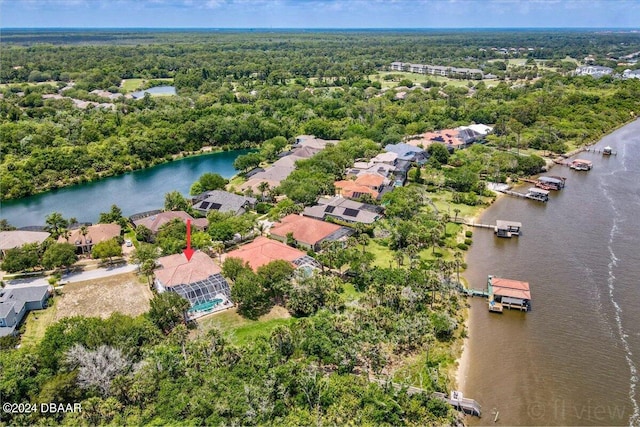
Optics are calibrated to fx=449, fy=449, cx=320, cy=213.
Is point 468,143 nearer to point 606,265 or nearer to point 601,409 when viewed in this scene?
point 606,265

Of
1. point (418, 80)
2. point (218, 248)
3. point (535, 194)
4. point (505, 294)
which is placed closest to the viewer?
point (505, 294)

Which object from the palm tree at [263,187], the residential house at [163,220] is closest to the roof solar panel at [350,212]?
the palm tree at [263,187]

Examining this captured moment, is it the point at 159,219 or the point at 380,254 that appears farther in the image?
→ the point at 159,219

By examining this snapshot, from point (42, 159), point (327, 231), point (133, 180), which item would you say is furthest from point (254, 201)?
point (42, 159)

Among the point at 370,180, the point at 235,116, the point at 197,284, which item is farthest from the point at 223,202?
the point at 235,116

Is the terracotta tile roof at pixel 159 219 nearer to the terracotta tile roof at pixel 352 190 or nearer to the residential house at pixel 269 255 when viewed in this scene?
the residential house at pixel 269 255

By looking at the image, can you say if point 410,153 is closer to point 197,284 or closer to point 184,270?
point 184,270

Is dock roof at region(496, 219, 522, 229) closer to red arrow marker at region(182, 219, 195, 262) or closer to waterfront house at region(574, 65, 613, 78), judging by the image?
red arrow marker at region(182, 219, 195, 262)

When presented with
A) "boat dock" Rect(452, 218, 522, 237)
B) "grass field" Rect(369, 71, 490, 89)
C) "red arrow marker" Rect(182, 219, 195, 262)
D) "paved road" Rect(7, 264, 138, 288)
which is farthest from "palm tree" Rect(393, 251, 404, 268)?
"grass field" Rect(369, 71, 490, 89)
